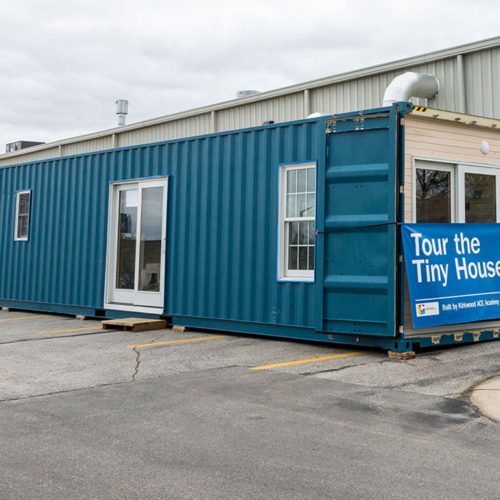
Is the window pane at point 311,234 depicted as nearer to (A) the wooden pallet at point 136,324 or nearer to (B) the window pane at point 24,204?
(A) the wooden pallet at point 136,324

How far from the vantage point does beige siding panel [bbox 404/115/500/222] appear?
761cm

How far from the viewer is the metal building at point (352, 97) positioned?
12359 millimetres

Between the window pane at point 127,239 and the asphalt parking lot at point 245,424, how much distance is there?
3.25 meters

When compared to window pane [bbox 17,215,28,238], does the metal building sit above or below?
above

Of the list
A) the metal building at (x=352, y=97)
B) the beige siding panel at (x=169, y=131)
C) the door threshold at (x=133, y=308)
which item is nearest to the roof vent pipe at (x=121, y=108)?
the metal building at (x=352, y=97)

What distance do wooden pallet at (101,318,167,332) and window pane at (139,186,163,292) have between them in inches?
24.7

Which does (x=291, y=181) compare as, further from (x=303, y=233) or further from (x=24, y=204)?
(x=24, y=204)

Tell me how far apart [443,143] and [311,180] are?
6.05ft

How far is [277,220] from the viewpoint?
28.8 ft

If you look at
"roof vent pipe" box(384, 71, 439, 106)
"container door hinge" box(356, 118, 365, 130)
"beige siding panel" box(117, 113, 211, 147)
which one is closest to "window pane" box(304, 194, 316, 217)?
"container door hinge" box(356, 118, 365, 130)

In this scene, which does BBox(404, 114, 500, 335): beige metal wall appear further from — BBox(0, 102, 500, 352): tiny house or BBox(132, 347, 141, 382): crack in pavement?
BBox(132, 347, 141, 382): crack in pavement

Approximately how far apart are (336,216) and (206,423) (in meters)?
3.99

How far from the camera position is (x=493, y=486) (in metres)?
3.34

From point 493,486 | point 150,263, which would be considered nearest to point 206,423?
point 493,486
